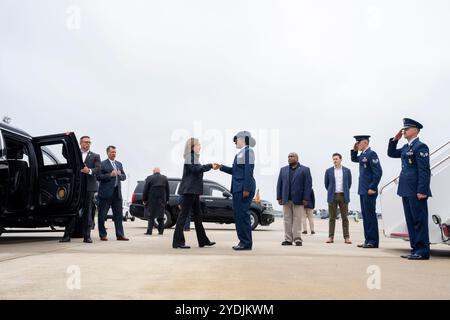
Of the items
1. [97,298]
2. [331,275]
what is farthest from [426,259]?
[97,298]

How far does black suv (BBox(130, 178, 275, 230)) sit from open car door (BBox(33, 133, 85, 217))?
7030 millimetres

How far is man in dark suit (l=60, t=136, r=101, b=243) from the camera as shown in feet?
28.6

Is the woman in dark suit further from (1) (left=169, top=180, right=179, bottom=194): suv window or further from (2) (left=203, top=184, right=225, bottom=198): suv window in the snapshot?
(1) (left=169, top=180, right=179, bottom=194): suv window

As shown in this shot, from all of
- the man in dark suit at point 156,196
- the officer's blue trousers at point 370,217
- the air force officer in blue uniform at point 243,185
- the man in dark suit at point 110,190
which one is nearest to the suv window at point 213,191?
the man in dark suit at point 156,196

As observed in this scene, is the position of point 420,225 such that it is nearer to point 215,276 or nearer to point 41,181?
point 215,276

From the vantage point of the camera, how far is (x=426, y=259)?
6445mm

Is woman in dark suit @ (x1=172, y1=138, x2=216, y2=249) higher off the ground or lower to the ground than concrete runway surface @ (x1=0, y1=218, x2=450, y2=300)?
higher

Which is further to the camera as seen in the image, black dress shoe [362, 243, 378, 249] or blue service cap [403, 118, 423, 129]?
black dress shoe [362, 243, 378, 249]

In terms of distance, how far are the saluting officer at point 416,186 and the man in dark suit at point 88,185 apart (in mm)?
5210

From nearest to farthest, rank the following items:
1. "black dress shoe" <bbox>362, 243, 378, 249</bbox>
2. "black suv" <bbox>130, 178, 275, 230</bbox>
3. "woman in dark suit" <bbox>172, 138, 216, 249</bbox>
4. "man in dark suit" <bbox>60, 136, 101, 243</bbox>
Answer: "woman in dark suit" <bbox>172, 138, 216, 249</bbox>, "black dress shoe" <bbox>362, 243, 378, 249</bbox>, "man in dark suit" <bbox>60, 136, 101, 243</bbox>, "black suv" <bbox>130, 178, 275, 230</bbox>

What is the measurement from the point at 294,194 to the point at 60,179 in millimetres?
4323

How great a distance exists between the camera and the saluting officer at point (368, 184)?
26.8ft

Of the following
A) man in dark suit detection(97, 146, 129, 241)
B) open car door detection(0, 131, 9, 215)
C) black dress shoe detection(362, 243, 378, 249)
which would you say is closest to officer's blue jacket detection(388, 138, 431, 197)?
black dress shoe detection(362, 243, 378, 249)
